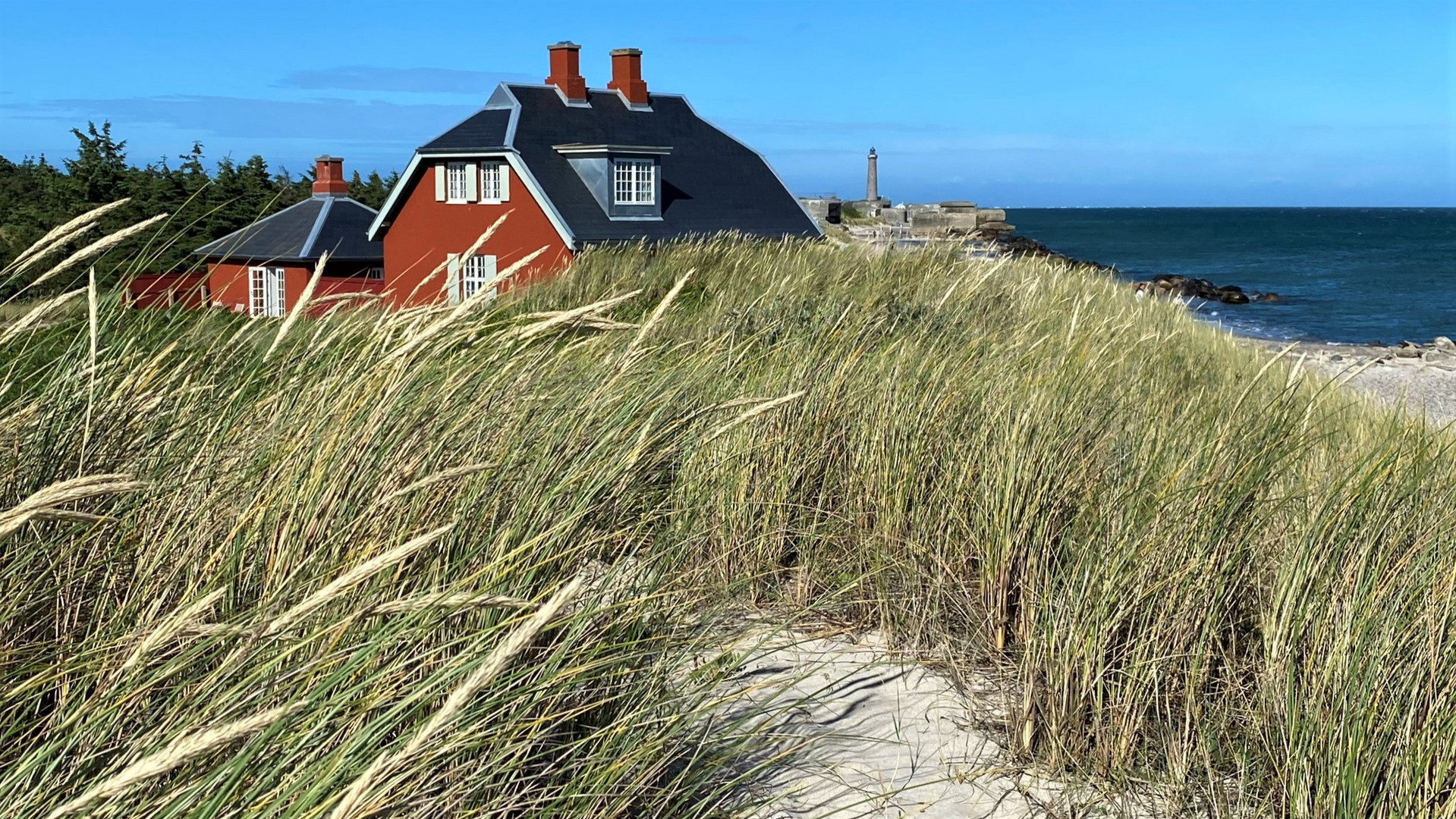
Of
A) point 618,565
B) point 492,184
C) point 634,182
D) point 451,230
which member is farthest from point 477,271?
point 618,565

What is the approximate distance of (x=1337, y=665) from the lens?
2709 mm

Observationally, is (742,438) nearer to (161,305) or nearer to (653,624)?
(653,624)

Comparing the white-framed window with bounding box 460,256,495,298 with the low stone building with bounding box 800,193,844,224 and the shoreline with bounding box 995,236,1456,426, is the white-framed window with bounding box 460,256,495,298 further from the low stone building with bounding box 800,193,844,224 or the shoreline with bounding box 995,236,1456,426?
the low stone building with bounding box 800,193,844,224

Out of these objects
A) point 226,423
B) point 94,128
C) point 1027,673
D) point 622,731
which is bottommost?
point 1027,673

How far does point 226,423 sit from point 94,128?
39396 mm

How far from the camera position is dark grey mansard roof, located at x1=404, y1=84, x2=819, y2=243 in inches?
1071

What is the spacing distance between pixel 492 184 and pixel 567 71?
3467mm

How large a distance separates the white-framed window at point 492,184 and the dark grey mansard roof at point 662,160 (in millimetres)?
554

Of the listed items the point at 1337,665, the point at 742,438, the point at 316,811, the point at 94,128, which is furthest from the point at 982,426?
the point at 94,128

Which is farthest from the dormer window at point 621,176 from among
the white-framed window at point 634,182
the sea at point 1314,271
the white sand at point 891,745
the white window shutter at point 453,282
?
the white sand at point 891,745

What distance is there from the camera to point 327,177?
116ft

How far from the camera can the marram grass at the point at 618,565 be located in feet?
5.99

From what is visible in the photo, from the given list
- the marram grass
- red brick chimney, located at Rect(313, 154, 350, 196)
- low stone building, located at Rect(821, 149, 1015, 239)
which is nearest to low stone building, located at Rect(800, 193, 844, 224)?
low stone building, located at Rect(821, 149, 1015, 239)

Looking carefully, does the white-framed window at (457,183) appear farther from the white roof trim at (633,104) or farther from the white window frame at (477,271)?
the white roof trim at (633,104)
